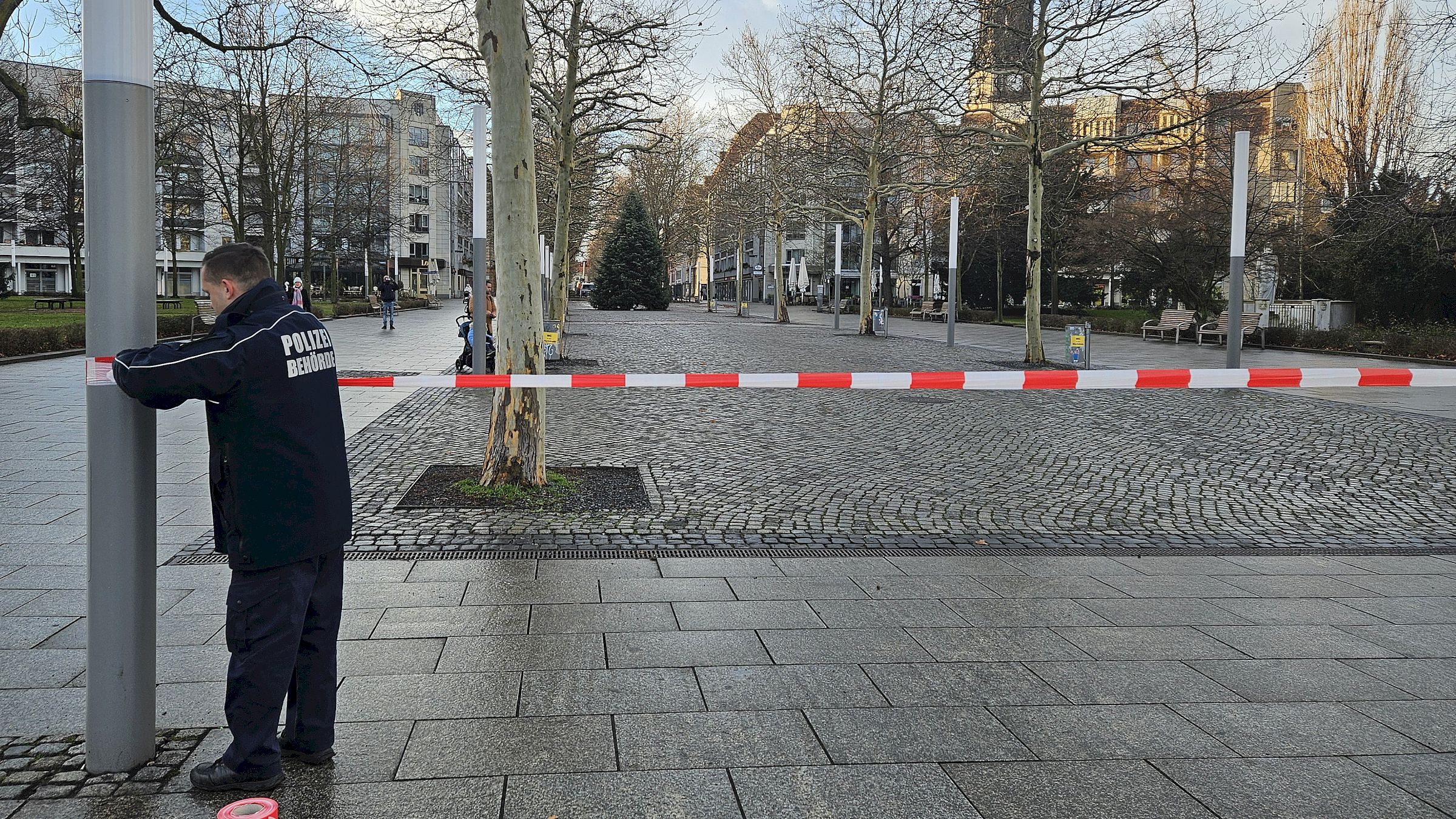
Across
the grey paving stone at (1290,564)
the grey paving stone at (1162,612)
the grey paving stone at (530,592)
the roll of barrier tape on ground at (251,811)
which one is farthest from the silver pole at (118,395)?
the grey paving stone at (1290,564)

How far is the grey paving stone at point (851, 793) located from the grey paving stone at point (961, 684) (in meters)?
0.70

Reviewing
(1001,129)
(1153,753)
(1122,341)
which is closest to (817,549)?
(1153,753)

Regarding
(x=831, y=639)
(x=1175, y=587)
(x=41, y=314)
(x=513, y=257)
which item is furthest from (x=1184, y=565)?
(x=41, y=314)

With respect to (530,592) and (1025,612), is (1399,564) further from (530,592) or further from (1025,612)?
(530,592)

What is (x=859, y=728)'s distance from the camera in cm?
403

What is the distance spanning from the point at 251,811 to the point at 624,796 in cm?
110

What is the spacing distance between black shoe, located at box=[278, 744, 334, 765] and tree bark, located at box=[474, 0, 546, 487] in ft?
15.7

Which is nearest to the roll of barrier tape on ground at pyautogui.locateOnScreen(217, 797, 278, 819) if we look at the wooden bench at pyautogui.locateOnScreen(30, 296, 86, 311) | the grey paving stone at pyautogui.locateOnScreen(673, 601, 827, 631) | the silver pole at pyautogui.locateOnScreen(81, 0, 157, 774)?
the silver pole at pyautogui.locateOnScreen(81, 0, 157, 774)

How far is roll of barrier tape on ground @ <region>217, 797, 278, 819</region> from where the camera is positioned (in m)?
3.11

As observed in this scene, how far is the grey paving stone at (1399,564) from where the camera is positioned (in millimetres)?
6805

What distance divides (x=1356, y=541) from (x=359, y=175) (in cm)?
4616

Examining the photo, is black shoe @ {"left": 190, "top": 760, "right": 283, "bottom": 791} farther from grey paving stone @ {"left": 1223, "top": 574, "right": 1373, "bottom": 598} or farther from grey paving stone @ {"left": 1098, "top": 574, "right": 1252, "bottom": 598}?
grey paving stone @ {"left": 1223, "top": 574, "right": 1373, "bottom": 598}

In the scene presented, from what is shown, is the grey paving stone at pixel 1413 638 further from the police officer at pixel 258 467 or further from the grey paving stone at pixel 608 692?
the police officer at pixel 258 467

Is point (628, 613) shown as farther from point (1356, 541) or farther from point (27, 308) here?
point (27, 308)
